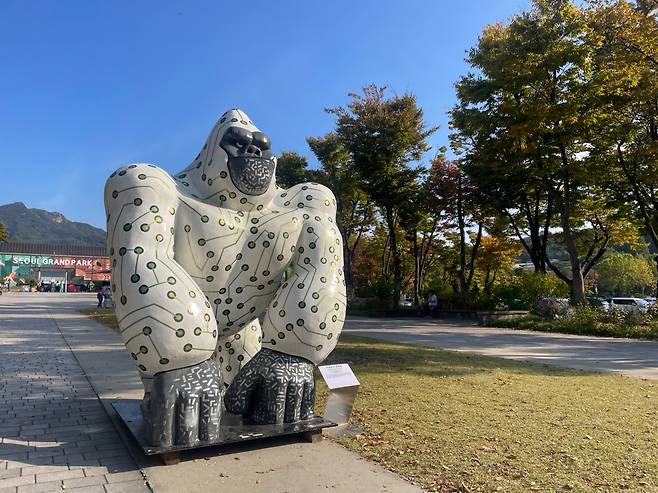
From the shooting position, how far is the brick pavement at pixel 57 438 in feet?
11.2

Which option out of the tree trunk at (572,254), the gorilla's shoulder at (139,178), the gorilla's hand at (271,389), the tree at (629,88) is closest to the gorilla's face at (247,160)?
the gorilla's shoulder at (139,178)

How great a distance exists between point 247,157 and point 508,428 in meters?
3.34

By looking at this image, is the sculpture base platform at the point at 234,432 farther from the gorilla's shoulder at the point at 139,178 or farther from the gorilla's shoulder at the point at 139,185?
the gorilla's shoulder at the point at 139,178

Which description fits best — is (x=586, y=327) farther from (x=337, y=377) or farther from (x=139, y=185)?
(x=139, y=185)

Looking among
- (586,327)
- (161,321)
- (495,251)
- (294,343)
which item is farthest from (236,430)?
(495,251)

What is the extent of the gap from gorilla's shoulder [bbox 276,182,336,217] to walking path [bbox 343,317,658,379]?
6.48 meters

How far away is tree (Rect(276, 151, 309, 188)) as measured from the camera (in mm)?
28703

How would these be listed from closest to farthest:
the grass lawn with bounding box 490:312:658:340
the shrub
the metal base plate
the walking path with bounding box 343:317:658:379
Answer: the metal base plate < the walking path with bounding box 343:317:658:379 < the grass lawn with bounding box 490:312:658:340 < the shrub

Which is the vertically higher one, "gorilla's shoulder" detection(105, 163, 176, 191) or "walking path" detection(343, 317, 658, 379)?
"gorilla's shoulder" detection(105, 163, 176, 191)

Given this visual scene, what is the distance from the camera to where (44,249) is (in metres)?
73.1

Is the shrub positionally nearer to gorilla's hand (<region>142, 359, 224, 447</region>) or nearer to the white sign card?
the white sign card

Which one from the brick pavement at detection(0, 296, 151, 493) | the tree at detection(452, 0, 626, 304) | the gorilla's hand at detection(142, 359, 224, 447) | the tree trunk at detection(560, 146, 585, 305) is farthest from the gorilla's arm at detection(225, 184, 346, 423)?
the tree trunk at detection(560, 146, 585, 305)

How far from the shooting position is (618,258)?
54469mm

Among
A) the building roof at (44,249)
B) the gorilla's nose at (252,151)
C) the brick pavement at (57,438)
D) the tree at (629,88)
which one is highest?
the tree at (629,88)
